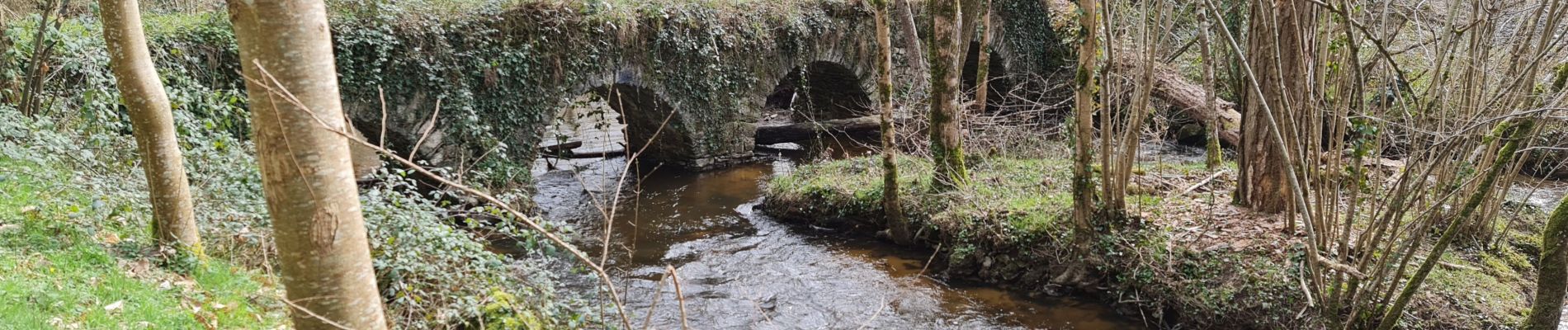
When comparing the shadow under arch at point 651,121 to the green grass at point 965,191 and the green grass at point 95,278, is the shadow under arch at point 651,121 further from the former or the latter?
the green grass at point 95,278

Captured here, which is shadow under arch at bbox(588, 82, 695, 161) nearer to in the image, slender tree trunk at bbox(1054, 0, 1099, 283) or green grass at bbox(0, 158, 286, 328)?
slender tree trunk at bbox(1054, 0, 1099, 283)

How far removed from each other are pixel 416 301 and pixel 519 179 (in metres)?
5.99

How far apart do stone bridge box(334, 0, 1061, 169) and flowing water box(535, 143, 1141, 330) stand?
1.29m

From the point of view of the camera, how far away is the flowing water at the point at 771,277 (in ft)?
21.7

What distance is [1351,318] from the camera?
4.67 m

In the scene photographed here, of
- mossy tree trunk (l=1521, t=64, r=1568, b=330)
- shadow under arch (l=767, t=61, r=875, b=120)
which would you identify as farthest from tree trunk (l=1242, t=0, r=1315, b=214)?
shadow under arch (l=767, t=61, r=875, b=120)

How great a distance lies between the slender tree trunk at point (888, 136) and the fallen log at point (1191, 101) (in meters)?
5.04

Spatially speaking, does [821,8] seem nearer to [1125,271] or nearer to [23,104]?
[1125,271]

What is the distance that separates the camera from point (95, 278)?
420 centimetres

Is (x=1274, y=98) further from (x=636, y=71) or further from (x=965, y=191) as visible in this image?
(x=636, y=71)

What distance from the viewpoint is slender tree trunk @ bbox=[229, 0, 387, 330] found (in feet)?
6.85

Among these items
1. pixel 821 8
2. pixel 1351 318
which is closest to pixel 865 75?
pixel 821 8

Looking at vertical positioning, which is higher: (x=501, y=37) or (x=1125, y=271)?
(x=501, y=37)

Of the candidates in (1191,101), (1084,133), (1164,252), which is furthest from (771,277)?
(1191,101)
